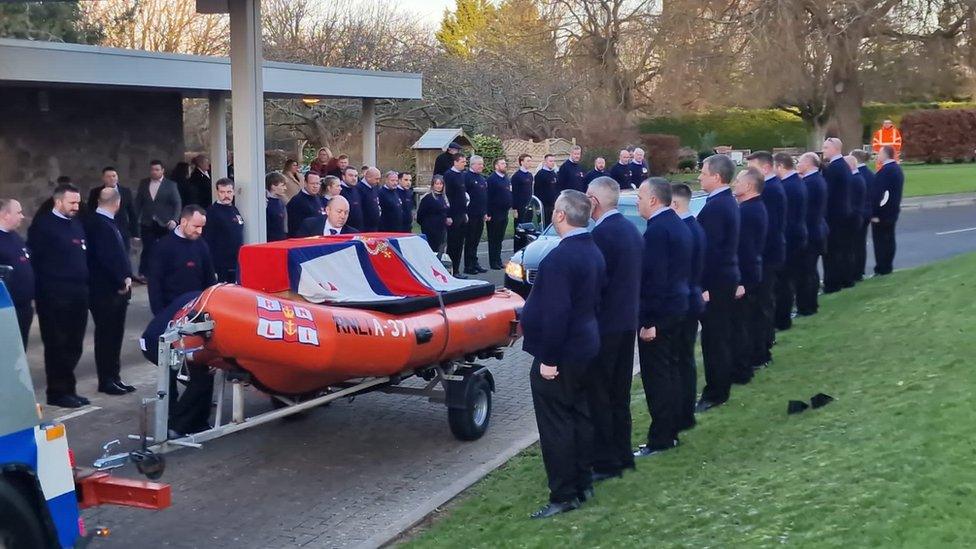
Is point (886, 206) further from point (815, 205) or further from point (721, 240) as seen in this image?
point (721, 240)

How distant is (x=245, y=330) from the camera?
6.92 metres

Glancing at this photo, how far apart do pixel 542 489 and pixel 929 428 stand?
2426 mm

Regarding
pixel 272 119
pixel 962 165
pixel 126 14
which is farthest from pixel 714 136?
pixel 126 14

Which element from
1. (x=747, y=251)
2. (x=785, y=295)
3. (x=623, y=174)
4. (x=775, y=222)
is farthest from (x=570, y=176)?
(x=747, y=251)

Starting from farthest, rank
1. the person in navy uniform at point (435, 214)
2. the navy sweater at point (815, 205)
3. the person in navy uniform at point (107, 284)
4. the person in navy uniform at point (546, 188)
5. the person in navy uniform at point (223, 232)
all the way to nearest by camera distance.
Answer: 1. the person in navy uniform at point (546, 188)
2. the person in navy uniform at point (435, 214)
3. the navy sweater at point (815, 205)
4. the person in navy uniform at point (223, 232)
5. the person in navy uniform at point (107, 284)

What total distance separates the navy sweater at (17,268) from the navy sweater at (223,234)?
9.09 ft

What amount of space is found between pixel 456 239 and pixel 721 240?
9.44 metres

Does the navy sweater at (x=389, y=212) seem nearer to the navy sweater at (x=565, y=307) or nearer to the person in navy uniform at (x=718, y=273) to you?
the person in navy uniform at (x=718, y=273)

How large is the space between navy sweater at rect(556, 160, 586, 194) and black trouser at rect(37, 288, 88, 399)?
11352 mm

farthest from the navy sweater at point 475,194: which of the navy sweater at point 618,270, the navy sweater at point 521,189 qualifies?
the navy sweater at point 618,270

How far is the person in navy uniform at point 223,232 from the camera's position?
11.5m

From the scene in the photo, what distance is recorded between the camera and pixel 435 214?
16812mm

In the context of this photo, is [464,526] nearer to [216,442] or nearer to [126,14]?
[216,442]

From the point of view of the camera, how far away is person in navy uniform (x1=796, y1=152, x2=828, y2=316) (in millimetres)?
12023
